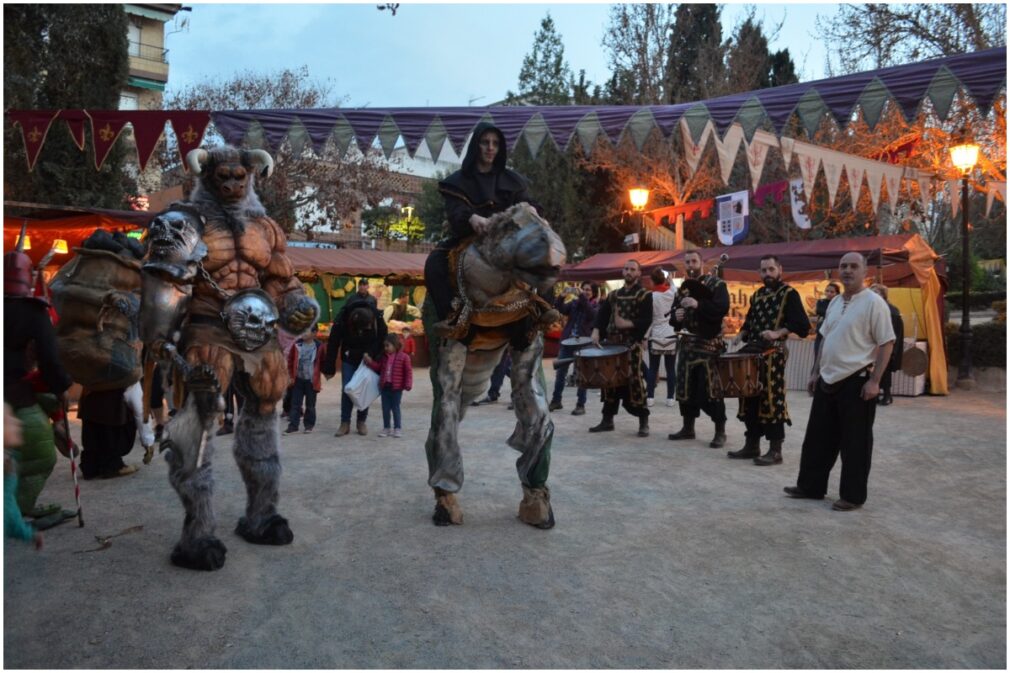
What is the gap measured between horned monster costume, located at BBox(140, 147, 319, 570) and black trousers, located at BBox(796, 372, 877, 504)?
384 centimetres

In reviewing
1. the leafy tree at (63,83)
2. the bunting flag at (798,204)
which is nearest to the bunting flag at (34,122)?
the leafy tree at (63,83)

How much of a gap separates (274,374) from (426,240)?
39.4m

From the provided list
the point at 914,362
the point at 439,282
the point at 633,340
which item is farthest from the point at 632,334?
the point at 914,362

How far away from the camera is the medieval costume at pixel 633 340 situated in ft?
28.6

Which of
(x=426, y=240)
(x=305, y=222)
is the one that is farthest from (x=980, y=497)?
(x=426, y=240)

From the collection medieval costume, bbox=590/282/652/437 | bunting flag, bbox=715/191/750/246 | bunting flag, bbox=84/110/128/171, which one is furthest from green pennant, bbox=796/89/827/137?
bunting flag, bbox=715/191/750/246

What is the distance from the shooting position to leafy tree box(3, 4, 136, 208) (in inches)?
613

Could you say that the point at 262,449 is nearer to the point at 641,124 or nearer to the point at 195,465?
the point at 195,465

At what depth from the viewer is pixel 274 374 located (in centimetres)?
432

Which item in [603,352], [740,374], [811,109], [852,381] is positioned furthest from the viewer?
[603,352]

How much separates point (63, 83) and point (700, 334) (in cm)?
1511

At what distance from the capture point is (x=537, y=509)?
4.96 m

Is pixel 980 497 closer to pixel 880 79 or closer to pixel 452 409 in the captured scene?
pixel 880 79

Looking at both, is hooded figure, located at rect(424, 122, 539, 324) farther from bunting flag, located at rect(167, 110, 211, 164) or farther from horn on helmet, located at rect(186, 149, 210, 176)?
bunting flag, located at rect(167, 110, 211, 164)
